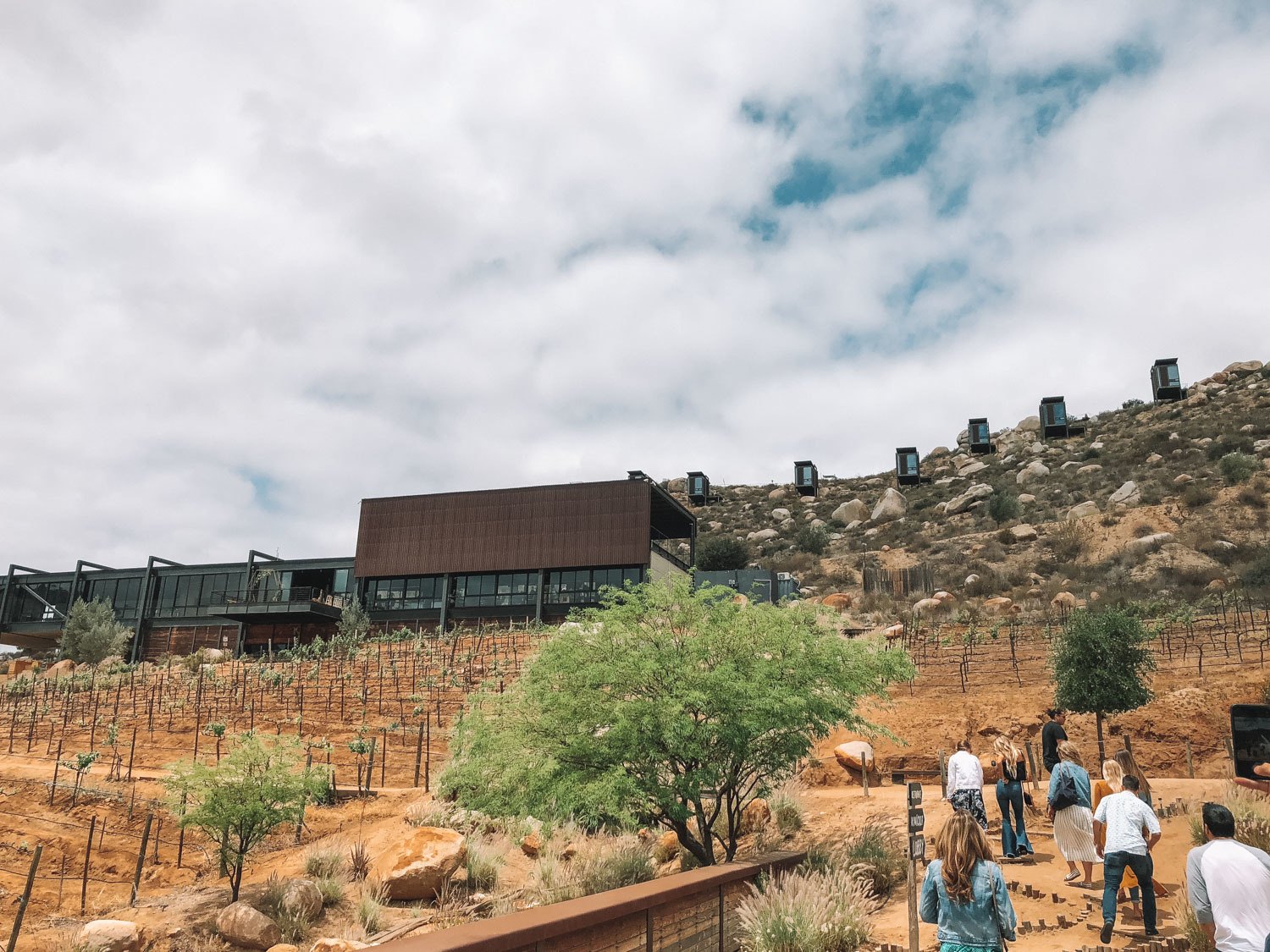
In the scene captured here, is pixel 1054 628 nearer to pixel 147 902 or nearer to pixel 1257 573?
pixel 1257 573

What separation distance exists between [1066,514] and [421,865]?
5563 centimetres

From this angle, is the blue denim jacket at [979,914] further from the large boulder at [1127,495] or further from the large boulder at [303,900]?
the large boulder at [1127,495]

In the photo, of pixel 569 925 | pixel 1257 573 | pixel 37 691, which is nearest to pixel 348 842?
pixel 569 925

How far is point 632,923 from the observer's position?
23.9 ft

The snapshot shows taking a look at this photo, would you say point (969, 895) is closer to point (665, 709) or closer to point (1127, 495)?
point (665, 709)

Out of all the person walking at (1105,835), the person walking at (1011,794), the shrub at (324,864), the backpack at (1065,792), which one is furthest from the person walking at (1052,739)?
the shrub at (324,864)

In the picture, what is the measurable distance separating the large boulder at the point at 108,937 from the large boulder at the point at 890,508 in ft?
220

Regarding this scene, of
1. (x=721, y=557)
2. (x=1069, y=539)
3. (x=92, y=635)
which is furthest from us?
(x=721, y=557)

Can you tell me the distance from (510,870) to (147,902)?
663 cm

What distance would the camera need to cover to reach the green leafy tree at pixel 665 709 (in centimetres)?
1352

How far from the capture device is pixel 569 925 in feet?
20.0

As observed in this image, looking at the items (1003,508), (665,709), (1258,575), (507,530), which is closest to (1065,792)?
(665,709)

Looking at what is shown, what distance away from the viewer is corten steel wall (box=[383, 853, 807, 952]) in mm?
5152

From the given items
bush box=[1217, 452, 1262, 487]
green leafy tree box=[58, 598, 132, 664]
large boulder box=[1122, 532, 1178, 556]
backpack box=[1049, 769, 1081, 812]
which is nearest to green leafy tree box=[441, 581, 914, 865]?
backpack box=[1049, 769, 1081, 812]
